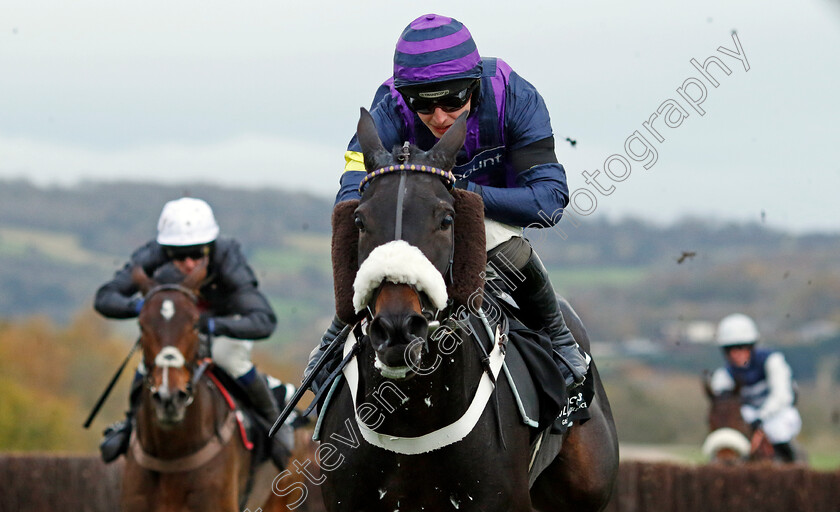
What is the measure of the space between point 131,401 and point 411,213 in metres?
5.32

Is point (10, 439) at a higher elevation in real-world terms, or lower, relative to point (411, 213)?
lower

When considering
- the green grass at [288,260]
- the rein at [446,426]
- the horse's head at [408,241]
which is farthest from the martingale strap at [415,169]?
the green grass at [288,260]

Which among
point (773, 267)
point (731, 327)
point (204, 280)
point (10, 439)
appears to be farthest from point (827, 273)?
point (204, 280)

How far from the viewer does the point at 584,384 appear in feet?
20.7

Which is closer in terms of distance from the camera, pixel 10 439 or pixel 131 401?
pixel 131 401

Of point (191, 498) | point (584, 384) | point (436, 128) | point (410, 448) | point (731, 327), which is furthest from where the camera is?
point (731, 327)

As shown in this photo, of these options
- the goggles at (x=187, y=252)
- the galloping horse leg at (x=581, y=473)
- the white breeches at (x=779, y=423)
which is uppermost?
the galloping horse leg at (x=581, y=473)

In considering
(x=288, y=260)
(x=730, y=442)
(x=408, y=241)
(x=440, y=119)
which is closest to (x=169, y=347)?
(x=440, y=119)

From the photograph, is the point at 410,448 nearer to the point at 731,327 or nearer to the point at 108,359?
the point at 731,327

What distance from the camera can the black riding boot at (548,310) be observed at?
18.8ft

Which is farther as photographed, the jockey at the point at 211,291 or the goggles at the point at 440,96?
the jockey at the point at 211,291

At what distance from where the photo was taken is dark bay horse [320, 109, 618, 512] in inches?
174

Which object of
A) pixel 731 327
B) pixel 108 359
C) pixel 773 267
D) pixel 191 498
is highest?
pixel 191 498

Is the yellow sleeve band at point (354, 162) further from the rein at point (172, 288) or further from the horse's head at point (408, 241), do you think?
the rein at point (172, 288)
